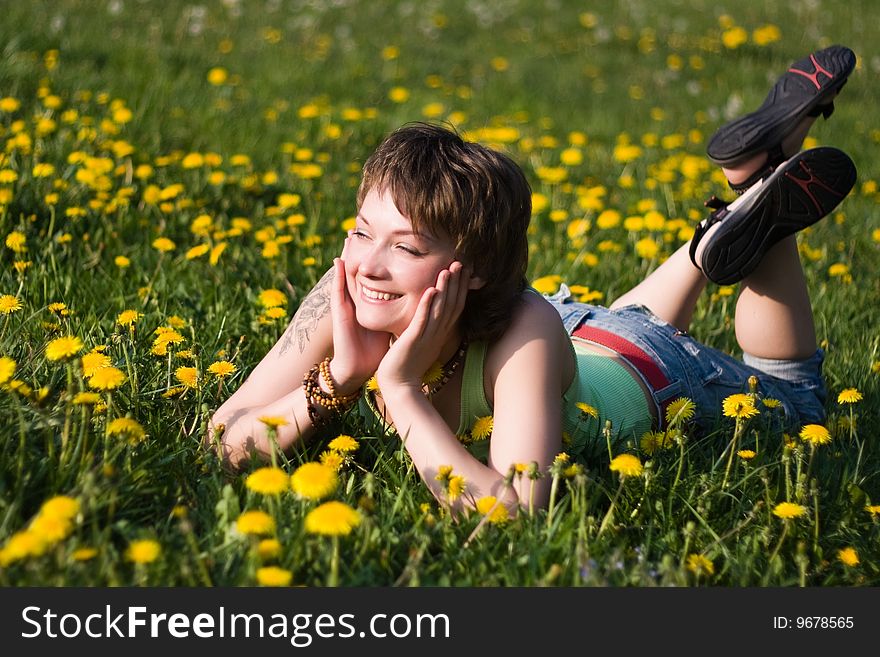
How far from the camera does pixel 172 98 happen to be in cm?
489

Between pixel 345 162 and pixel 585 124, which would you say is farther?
pixel 585 124

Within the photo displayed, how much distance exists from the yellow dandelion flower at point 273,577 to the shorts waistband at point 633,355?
53.6 inches

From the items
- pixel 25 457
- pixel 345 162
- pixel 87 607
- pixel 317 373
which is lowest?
pixel 87 607

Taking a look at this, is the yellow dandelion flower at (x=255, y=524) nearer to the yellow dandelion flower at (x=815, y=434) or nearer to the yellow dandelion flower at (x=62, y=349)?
the yellow dandelion flower at (x=62, y=349)

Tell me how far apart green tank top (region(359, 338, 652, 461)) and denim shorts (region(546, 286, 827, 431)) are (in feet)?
0.40

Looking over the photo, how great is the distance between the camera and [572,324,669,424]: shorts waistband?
270cm

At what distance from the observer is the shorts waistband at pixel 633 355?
8.86 ft

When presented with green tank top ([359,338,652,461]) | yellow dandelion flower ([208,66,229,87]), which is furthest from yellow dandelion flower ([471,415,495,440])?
yellow dandelion flower ([208,66,229,87])

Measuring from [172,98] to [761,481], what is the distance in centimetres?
358

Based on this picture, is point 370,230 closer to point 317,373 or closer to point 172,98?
point 317,373

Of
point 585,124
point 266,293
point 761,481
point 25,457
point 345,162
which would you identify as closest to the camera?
point 25,457

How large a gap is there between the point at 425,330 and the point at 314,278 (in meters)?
1.30

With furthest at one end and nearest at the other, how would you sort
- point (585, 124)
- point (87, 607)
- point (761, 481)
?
point (585, 124), point (761, 481), point (87, 607)

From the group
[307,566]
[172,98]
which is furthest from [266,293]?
[172,98]
